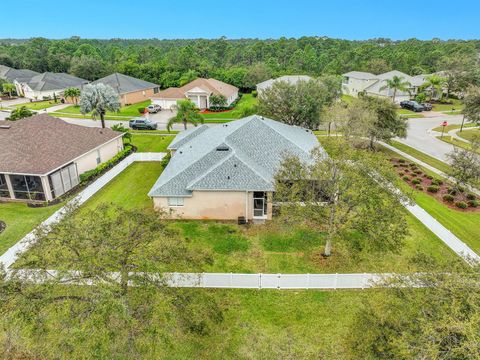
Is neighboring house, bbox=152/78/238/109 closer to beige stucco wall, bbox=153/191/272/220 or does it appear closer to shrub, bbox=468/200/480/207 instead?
beige stucco wall, bbox=153/191/272/220

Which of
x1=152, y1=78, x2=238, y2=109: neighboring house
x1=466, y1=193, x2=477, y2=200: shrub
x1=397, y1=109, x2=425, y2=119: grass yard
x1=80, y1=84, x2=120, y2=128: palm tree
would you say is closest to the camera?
x1=466, y1=193, x2=477, y2=200: shrub

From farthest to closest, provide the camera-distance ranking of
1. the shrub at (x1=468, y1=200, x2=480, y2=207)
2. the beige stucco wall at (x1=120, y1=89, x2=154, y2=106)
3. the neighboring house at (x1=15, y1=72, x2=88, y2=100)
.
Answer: the neighboring house at (x1=15, y1=72, x2=88, y2=100) → the beige stucco wall at (x1=120, y1=89, x2=154, y2=106) → the shrub at (x1=468, y1=200, x2=480, y2=207)

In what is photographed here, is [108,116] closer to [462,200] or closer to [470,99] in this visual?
[462,200]

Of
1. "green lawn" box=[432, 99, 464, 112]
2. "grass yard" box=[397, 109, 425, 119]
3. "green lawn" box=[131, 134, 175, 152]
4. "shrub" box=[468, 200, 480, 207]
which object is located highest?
"green lawn" box=[432, 99, 464, 112]

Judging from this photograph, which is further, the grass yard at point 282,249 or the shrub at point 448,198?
the shrub at point 448,198

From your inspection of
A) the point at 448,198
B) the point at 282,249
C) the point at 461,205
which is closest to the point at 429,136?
the point at 448,198

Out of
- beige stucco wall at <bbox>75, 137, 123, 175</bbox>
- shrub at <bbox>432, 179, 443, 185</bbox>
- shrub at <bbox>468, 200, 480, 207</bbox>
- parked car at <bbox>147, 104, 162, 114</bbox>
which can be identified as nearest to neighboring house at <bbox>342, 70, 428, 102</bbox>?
shrub at <bbox>432, 179, 443, 185</bbox>

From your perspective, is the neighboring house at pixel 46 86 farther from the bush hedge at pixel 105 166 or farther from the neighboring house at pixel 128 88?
the bush hedge at pixel 105 166

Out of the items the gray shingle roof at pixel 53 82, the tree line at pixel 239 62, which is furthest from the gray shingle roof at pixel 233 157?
the gray shingle roof at pixel 53 82

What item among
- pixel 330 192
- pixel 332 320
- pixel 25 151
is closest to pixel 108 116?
pixel 25 151
